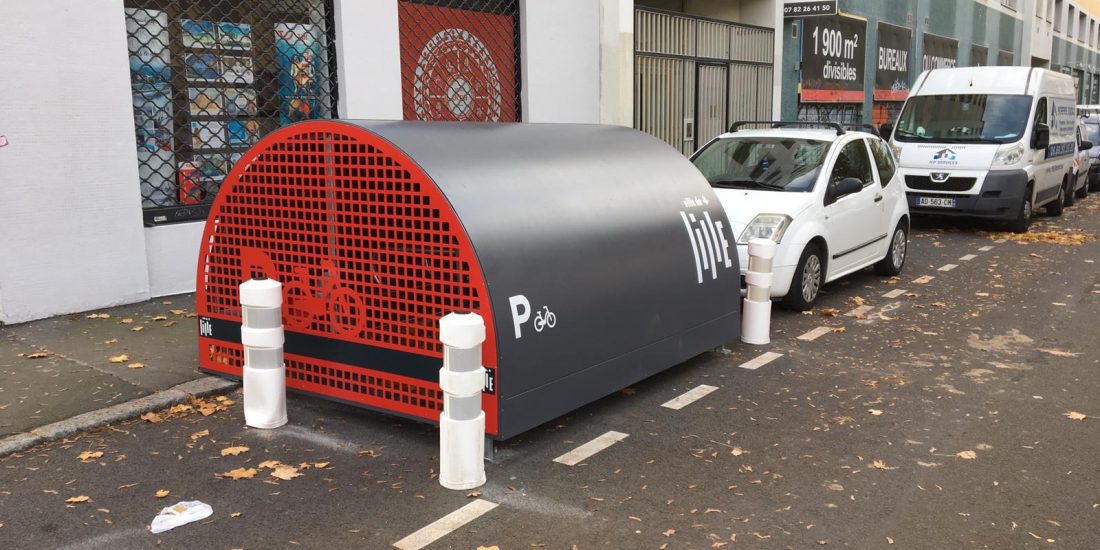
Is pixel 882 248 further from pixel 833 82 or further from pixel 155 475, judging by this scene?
pixel 833 82

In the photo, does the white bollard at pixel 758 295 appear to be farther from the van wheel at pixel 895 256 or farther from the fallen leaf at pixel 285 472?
the fallen leaf at pixel 285 472

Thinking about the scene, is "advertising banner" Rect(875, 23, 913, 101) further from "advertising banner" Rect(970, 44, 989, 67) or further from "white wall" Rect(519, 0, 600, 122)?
"white wall" Rect(519, 0, 600, 122)

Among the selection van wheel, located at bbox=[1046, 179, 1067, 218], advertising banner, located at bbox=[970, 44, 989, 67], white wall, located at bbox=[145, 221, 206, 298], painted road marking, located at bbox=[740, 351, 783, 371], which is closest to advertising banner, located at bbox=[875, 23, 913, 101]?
advertising banner, located at bbox=[970, 44, 989, 67]

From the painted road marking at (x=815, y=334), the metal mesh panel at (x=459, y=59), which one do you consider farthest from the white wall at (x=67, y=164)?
the painted road marking at (x=815, y=334)

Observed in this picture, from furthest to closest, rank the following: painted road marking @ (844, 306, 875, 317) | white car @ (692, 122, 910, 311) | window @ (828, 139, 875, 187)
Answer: window @ (828, 139, 875, 187) → painted road marking @ (844, 306, 875, 317) → white car @ (692, 122, 910, 311)

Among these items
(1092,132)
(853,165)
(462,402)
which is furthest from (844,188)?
(1092,132)

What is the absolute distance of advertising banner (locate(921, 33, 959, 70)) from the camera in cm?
3041

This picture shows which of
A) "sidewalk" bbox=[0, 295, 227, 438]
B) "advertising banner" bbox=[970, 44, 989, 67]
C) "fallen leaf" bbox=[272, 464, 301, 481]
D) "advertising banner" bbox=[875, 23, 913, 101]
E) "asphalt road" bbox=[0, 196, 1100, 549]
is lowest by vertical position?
"asphalt road" bbox=[0, 196, 1100, 549]

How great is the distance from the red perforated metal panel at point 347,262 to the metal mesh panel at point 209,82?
3.37 metres

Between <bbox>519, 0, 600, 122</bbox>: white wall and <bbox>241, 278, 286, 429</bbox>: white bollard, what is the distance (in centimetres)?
812

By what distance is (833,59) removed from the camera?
23.2 meters

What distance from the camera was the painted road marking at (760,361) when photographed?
698cm

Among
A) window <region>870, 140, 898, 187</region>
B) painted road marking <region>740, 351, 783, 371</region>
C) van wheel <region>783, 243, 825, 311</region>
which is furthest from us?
window <region>870, 140, 898, 187</region>

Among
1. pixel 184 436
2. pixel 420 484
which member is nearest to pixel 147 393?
pixel 184 436
